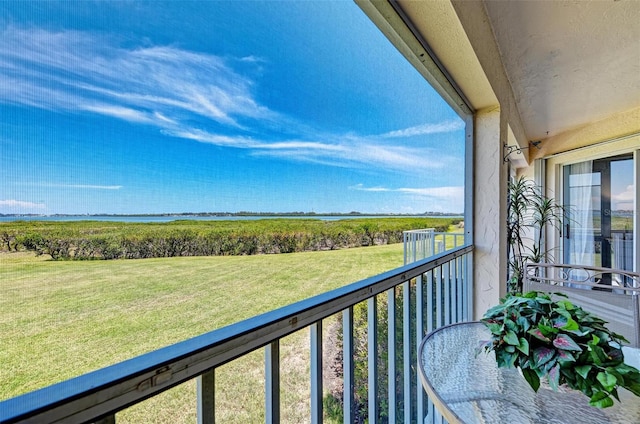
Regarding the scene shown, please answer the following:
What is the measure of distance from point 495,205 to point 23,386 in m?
2.63

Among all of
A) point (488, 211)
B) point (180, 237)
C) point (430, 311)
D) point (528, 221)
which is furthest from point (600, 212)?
point (180, 237)

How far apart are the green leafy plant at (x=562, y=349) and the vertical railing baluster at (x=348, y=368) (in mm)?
391

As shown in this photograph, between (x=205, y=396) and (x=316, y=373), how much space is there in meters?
0.34

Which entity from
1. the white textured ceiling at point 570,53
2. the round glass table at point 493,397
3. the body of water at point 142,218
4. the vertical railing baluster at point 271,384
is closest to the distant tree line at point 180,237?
the body of water at point 142,218

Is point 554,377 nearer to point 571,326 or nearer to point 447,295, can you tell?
A: point 571,326

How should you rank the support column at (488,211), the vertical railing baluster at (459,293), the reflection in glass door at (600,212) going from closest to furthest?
the vertical railing baluster at (459,293), the support column at (488,211), the reflection in glass door at (600,212)

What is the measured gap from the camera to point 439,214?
98.0 inches

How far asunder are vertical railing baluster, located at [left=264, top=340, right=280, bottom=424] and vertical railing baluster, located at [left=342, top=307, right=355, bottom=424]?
29 cm

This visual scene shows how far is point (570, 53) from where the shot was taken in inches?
81.6

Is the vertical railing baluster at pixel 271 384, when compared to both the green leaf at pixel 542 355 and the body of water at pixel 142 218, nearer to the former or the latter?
the body of water at pixel 142 218

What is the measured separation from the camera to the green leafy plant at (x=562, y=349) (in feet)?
2.03

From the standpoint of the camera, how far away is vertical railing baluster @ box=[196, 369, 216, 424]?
0.50m

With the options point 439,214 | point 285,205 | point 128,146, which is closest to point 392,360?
point 285,205

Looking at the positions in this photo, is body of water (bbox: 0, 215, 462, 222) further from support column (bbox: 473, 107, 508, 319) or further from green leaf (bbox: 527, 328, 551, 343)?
support column (bbox: 473, 107, 508, 319)
